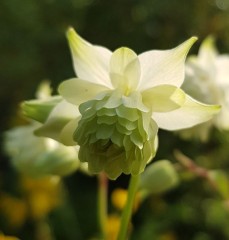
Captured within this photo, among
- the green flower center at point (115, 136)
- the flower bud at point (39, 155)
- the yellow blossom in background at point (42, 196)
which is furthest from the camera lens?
the yellow blossom in background at point (42, 196)

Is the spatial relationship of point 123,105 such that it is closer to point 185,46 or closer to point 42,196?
point 185,46

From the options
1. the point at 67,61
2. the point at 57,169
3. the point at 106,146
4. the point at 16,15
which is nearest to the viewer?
the point at 106,146

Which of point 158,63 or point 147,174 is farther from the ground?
point 158,63

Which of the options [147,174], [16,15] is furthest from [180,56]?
[16,15]

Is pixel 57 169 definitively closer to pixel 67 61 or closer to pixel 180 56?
pixel 180 56

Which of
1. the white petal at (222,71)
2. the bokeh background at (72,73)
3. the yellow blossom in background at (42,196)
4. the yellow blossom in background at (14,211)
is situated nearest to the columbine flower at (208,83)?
the white petal at (222,71)

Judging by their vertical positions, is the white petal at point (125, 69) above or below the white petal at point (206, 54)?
above

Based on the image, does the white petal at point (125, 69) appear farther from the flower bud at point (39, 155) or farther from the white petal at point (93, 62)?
the flower bud at point (39, 155)
